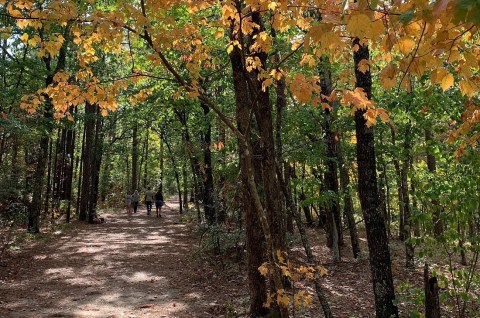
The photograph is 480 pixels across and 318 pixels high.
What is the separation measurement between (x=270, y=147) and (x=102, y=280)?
20.8ft

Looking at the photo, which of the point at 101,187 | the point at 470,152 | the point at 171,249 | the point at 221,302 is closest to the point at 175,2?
the point at 470,152

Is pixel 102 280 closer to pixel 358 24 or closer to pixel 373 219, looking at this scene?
pixel 373 219

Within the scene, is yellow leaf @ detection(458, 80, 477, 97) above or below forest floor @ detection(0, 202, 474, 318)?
above

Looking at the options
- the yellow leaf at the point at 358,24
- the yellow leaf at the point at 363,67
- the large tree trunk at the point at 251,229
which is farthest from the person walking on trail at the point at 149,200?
the yellow leaf at the point at 358,24

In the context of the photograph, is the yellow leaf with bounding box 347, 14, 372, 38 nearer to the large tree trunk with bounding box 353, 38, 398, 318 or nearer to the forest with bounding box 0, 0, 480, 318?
the forest with bounding box 0, 0, 480, 318

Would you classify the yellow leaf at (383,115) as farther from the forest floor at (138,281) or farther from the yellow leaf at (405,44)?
the forest floor at (138,281)

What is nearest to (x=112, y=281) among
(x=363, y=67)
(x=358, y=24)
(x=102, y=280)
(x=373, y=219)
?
(x=102, y=280)

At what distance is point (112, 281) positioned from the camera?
31.6ft

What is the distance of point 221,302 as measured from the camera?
830 cm

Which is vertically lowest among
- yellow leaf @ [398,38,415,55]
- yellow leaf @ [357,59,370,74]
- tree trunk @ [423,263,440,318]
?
tree trunk @ [423,263,440,318]

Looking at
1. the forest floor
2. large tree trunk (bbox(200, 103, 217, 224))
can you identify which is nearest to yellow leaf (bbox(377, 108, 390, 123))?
the forest floor

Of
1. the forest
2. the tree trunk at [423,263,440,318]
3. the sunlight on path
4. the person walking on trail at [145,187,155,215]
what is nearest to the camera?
the forest

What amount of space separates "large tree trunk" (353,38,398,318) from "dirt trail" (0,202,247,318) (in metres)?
3.27

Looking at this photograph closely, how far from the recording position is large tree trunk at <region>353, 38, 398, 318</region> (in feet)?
20.0
